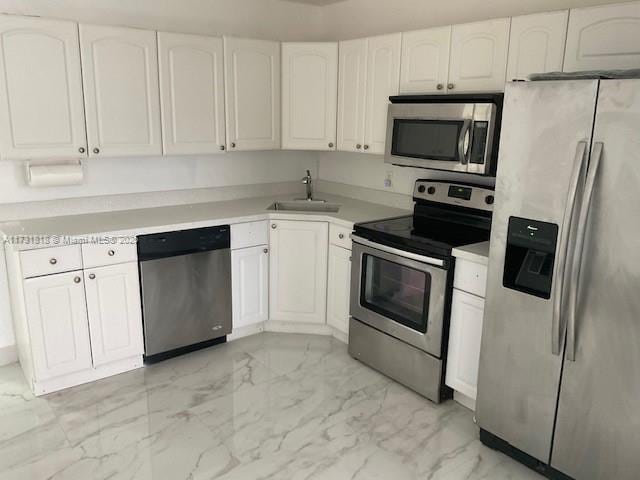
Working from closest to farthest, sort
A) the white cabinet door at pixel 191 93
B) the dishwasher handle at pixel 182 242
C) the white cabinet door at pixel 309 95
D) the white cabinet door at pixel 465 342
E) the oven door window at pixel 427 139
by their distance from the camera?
the white cabinet door at pixel 465 342, the oven door window at pixel 427 139, the dishwasher handle at pixel 182 242, the white cabinet door at pixel 191 93, the white cabinet door at pixel 309 95

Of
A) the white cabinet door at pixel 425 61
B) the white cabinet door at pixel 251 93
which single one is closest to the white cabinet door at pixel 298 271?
the white cabinet door at pixel 251 93

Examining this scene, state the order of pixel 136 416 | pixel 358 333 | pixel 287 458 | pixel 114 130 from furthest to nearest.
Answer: pixel 358 333, pixel 114 130, pixel 136 416, pixel 287 458

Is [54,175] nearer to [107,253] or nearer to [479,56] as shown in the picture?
[107,253]

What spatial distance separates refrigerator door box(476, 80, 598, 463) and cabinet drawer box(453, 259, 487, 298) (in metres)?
0.20

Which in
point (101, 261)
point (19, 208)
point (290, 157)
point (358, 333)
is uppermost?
point (290, 157)

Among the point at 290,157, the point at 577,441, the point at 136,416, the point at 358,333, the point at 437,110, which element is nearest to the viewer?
the point at 577,441

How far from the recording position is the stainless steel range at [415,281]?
111 inches

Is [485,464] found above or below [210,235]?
below

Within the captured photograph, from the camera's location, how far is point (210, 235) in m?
3.39

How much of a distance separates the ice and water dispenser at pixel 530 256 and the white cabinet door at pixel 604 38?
86 centimetres

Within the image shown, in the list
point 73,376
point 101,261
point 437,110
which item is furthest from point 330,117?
point 73,376

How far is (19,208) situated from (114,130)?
80 cm

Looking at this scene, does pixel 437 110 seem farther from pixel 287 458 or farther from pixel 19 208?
pixel 19 208

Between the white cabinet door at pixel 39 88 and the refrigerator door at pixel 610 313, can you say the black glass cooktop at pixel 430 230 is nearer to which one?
the refrigerator door at pixel 610 313
